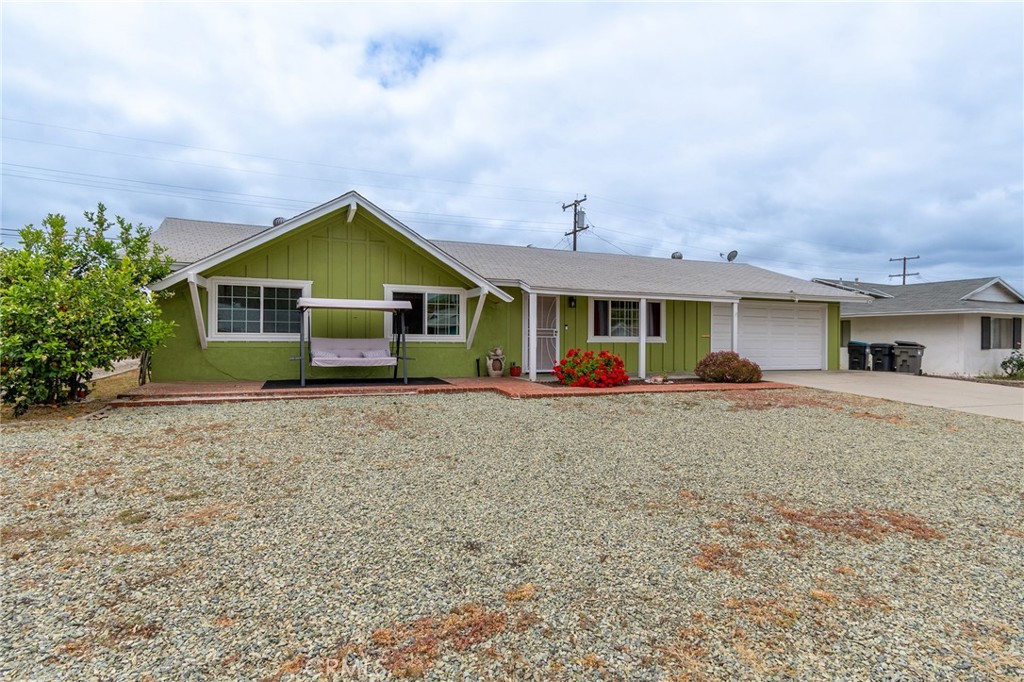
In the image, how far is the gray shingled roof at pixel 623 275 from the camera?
11828 millimetres

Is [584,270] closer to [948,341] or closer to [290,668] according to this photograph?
[290,668]

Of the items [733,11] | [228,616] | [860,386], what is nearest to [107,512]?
[228,616]

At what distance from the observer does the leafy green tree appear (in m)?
6.26

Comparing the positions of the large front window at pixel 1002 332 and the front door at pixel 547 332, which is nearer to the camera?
the front door at pixel 547 332

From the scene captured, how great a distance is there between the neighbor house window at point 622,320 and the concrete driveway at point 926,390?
316cm

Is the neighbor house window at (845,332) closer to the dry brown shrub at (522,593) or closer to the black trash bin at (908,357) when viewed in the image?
the black trash bin at (908,357)

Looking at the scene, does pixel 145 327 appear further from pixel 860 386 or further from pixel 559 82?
pixel 860 386

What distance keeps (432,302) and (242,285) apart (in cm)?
371

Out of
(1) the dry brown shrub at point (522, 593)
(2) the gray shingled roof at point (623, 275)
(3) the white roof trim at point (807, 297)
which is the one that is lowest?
(1) the dry brown shrub at point (522, 593)

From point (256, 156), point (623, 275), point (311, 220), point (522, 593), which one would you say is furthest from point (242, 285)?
point (256, 156)

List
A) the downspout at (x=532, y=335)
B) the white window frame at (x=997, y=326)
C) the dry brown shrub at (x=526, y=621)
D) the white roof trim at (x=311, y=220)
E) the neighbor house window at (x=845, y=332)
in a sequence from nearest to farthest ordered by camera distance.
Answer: the dry brown shrub at (x=526, y=621), the white roof trim at (x=311, y=220), the downspout at (x=532, y=335), the white window frame at (x=997, y=326), the neighbor house window at (x=845, y=332)

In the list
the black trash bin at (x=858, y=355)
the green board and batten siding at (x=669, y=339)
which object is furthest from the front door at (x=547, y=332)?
the black trash bin at (x=858, y=355)

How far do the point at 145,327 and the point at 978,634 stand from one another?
8898 millimetres

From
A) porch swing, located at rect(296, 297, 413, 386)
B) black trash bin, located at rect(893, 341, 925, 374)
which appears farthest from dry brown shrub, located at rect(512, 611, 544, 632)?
black trash bin, located at rect(893, 341, 925, 374)
